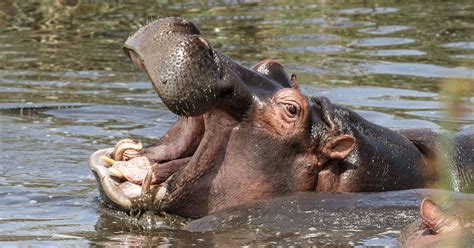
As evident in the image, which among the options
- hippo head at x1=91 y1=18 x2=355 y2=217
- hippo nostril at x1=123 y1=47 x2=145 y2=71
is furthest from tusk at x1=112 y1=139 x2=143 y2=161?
hippo nostril at x1=123 y1=47 x2=145 y2=71

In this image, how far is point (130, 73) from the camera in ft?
38.1

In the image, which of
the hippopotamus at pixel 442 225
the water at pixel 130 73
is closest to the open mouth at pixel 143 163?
the water at pixel 130 73

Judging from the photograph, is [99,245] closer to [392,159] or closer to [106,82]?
[392,159]

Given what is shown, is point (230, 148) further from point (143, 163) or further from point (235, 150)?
point (143, 163)

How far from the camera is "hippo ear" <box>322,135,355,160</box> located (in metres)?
6.22

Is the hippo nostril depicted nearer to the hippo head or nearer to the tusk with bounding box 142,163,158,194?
the hippo head

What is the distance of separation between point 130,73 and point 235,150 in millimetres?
5572

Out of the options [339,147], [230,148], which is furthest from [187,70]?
[339,147]

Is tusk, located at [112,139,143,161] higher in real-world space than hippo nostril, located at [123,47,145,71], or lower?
lower

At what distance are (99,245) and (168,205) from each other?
0.58 metres

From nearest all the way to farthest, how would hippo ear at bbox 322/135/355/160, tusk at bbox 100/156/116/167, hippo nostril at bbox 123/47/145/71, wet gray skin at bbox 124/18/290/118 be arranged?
wet gray skin at bbox 124/18/290/118 < hippo nostril at bbox 123/47/145/71 < hippo ear at bbox 322/135/355/160 < tusk at bbox 100/156/116/167

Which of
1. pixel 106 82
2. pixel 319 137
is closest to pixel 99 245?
pixel 319 137

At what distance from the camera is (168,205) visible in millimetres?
6250

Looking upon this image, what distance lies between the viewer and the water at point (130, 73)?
6.75 metres
